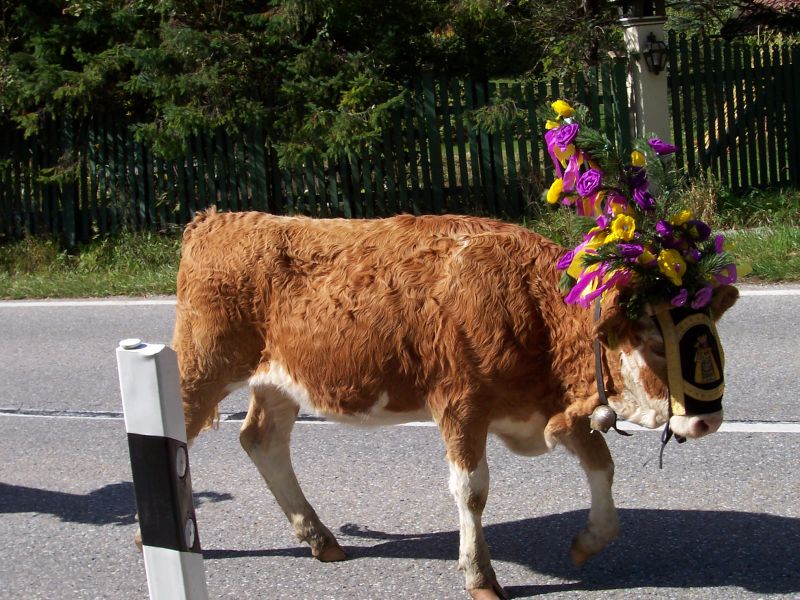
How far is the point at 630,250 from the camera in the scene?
140 inches

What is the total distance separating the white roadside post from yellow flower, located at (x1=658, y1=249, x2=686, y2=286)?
174 centimetres

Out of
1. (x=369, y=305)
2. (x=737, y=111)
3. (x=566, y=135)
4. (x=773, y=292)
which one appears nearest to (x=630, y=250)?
(x=566, y=135)

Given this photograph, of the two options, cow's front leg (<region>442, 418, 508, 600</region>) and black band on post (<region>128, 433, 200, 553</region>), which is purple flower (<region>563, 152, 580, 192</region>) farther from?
black band on post (<region>128, 433, 200, 553</region>)

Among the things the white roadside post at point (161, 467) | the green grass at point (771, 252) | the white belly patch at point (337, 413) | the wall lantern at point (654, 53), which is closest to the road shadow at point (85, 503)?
the white belly patch at point (337, 413)

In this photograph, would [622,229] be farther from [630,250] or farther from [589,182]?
[589,182]

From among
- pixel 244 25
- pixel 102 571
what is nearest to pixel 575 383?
pixel 102 571

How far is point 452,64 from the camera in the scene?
547 inches

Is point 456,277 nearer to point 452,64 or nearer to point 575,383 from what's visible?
point 575,383

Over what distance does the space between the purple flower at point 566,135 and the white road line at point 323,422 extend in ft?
6.20

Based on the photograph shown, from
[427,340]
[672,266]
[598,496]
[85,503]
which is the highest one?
[672,266]

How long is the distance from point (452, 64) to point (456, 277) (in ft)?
33.8

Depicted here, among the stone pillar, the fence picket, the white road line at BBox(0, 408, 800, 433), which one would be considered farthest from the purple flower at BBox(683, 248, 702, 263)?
the stone pillar

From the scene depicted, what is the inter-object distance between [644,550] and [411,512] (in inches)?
46.0

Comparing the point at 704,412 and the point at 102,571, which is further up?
the point at 704,412
